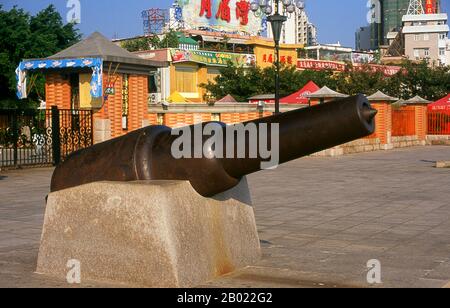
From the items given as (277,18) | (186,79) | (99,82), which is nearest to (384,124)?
(277,18)

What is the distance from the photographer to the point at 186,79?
4947cm

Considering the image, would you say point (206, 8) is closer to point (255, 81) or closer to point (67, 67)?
point (255, 81)

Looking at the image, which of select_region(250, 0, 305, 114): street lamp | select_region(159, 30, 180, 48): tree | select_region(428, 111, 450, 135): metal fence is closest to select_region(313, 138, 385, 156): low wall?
select_region(250, 0, 305, 114): street lamp

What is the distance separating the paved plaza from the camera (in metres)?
5.57

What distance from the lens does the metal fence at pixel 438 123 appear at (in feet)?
109

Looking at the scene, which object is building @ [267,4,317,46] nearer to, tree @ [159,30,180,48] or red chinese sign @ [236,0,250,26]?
red chinese sign @ [236,0,250,26]

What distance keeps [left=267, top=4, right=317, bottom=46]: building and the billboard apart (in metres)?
54.3

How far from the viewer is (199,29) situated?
57.0m

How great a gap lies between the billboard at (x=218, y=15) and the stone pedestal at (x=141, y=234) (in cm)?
5127

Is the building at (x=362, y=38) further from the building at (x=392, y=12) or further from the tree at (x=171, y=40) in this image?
the tree at (x=171, y=40)

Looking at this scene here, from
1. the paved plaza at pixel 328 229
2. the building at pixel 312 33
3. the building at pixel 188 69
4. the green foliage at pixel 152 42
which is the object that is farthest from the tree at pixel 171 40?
the building at pixel 312 33

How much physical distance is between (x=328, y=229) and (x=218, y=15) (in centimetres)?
5146

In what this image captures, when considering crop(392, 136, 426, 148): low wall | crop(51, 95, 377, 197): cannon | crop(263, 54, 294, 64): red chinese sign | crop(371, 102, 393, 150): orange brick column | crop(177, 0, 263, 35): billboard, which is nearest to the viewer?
crop(51, 95, 377, 197): cannon
